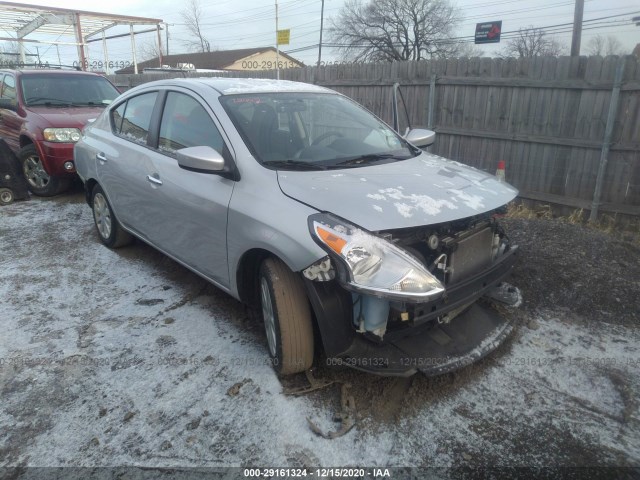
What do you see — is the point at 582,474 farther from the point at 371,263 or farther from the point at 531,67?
the point at 531,67

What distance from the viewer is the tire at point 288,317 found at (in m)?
2.60

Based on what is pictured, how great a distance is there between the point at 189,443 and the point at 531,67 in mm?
6572

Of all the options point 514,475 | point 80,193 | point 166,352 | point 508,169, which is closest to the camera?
point 514,475

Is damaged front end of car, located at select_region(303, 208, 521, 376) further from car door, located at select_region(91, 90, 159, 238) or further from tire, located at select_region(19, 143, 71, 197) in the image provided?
tire, located at select_region(19, 143, 71, 197)

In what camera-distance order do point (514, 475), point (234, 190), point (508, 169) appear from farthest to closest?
point (508, 169), point (234, 190), point (514, 475)

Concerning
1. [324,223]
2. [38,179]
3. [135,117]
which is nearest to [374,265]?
[324,223]

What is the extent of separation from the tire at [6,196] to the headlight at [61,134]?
1016 mm

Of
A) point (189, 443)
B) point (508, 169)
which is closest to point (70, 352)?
point (189, 443)

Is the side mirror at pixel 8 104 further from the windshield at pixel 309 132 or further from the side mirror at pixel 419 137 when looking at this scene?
the side mirror at pixel 419 137

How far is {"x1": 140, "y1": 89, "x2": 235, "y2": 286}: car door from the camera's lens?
10.1 ft

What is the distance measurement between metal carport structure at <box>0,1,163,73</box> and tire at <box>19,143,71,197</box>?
9.46 meters

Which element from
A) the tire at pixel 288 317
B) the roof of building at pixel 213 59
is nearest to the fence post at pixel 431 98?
the tire at pixel 288 317

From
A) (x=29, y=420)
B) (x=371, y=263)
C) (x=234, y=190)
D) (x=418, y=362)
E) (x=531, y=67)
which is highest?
(x=531, y=67)

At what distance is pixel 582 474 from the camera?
7.16ft
